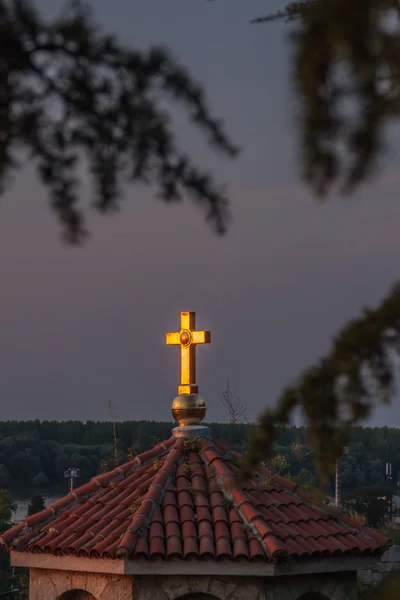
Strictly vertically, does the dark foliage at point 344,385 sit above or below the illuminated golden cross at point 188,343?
below

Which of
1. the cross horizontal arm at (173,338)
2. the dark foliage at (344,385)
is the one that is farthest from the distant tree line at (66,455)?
the dark foliage at (344,385)

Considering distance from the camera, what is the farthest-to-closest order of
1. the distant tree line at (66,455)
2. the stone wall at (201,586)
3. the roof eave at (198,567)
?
1. the distant tree line at (66,455)
2. the stone wall at (201,586)
3. the roof eave at (198,567)

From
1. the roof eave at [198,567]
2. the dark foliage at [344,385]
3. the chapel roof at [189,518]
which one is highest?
the dark foliage at [344,385]

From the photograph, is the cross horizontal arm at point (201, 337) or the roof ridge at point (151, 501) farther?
the cross horizontal arm at point (201, 337)

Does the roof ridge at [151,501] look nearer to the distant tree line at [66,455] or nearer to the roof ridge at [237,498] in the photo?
the roof ridge at [237,498]

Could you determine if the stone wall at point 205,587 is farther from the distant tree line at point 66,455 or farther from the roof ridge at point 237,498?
the distant tree line at point 66,455

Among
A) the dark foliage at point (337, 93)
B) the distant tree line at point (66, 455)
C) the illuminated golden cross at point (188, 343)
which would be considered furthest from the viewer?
the distant tree line at point (66, 455)

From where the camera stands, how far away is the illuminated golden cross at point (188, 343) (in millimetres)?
7109

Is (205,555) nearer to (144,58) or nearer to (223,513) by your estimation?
(223,513)

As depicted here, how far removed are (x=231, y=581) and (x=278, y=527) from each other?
0.50 meters

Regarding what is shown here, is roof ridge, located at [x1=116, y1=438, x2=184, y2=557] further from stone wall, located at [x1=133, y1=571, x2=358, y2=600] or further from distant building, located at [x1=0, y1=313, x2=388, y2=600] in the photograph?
stone wall, located at [x1=133, y1=571, x2=358, y2=600]

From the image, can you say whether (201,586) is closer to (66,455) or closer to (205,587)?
(205,587)

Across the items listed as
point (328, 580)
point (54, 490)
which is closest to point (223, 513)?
point (328, 580)

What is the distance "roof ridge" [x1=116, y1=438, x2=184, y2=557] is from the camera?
586cm
